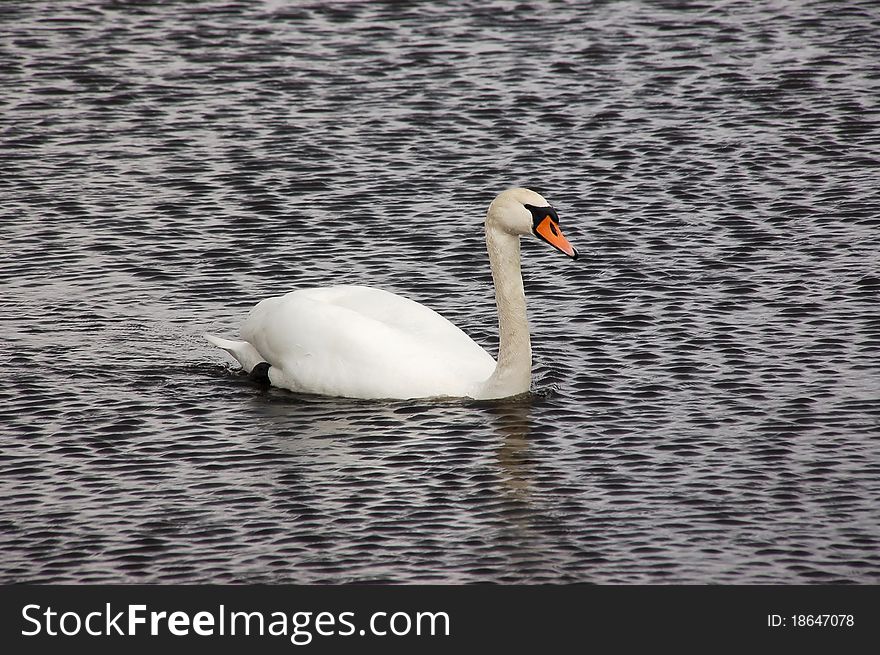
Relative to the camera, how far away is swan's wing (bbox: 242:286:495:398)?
1409cm

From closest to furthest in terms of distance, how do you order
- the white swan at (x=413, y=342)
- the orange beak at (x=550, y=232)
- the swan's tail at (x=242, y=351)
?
the orange beak at (x=550, y=232) → the white swan at (x=413, y=342) → the swan's tail at (x=242, y=351)

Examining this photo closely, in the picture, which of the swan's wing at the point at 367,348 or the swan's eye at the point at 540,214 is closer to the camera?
the swan's eye at the point at 540,214

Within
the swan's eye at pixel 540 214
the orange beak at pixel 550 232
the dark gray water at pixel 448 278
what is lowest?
the dark gray water at pixel 448 278

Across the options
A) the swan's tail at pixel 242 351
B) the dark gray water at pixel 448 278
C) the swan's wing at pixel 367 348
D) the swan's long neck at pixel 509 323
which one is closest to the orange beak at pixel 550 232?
the swan's long neck at pixel 509 323

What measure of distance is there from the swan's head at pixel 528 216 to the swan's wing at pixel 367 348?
43.6 inches

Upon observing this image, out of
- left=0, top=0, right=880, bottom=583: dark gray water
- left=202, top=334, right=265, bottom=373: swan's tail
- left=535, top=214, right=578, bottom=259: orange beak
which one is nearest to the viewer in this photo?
left=0, top=0, right=880, bottom=583: dark gray water

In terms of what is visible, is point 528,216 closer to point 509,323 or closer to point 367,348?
point 509,323

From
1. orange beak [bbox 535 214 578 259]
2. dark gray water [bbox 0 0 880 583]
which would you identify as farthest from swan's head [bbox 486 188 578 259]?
dark gray water [bbox 0 0 880 583]

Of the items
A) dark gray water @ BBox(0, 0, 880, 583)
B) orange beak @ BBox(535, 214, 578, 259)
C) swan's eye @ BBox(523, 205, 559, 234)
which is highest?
swan's eye @ BBox(523, 205, 559, 234)

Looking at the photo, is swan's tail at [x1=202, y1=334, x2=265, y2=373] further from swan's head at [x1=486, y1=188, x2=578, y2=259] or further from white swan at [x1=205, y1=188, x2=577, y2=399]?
swan's head at [x1=486, y1=188, x2=578, y2=259]

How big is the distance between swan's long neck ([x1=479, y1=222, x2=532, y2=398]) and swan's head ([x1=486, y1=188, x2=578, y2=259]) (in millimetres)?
156

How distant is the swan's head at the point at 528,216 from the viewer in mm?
13836

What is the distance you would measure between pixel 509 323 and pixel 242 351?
2.50 m

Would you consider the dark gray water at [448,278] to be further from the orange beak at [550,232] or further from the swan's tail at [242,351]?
the orange beak at [550,232]
